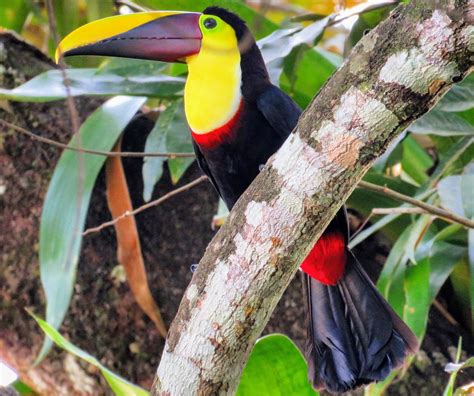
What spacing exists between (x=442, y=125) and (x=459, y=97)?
0.21 ft

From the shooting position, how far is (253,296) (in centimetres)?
83

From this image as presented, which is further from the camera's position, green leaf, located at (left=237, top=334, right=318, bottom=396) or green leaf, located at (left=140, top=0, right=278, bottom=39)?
green leaf, located at (left=140, top=0, right=278, bottom=39)

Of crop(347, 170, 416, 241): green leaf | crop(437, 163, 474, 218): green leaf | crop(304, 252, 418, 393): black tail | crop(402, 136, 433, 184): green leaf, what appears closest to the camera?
crop(304, 252, 418, 393): black tail

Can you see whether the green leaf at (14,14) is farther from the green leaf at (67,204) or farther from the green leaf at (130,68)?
the green leaf at (67,204)

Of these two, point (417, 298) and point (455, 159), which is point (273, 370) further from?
point (455, 159)

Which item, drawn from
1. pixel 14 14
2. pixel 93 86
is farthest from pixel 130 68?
pixel 14 14

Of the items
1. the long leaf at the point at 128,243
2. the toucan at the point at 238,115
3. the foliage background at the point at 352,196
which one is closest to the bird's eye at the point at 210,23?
the toucan at the point at 238,115

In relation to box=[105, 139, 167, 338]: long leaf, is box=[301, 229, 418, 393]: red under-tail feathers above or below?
above

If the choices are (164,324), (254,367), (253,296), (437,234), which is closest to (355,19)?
(437,234)

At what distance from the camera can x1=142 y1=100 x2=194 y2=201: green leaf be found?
1514mm

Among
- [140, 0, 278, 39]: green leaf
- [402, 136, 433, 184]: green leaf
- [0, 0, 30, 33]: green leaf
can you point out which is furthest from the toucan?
[0, 0, 30, 33]: green leaf

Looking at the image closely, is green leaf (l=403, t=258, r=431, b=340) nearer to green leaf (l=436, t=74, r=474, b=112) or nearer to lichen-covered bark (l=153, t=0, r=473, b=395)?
green leaf (l=436, t=74, r=474, b=112)

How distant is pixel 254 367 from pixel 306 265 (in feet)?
1.24

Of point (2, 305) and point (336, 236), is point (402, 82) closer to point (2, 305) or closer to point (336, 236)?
point (336, 236)
